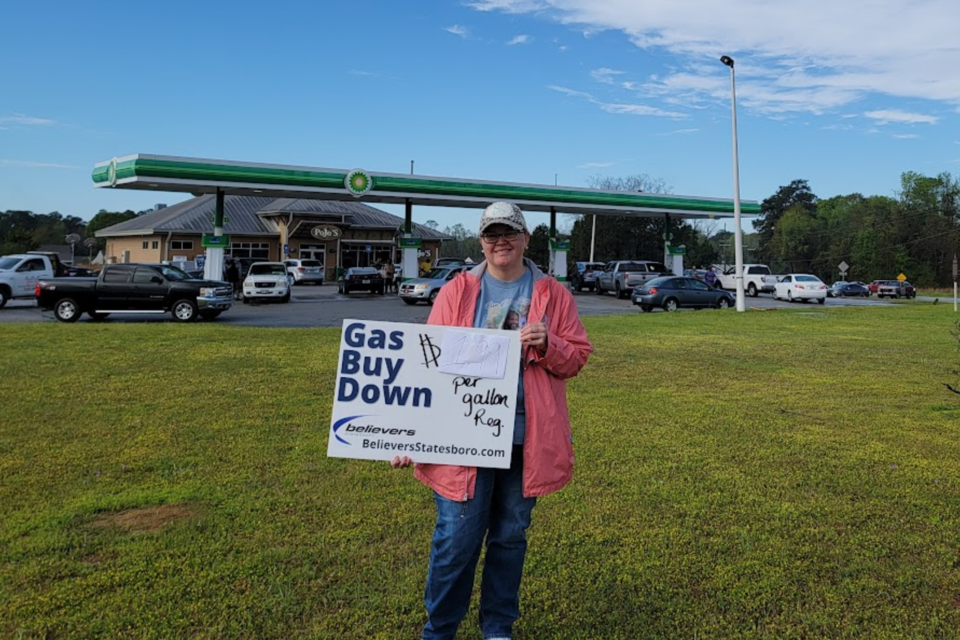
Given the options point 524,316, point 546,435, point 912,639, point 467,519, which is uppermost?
point 524,316

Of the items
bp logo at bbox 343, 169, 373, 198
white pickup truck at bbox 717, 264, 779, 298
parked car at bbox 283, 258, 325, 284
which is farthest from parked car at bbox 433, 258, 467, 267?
white pickup truck at bbox 717, 264, 779, 298

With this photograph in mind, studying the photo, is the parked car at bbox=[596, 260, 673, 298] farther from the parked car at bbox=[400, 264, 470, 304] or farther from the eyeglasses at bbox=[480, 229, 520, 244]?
the eyeglasses at bbox=[480, 229, 520, 244]

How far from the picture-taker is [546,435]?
9.66 ft

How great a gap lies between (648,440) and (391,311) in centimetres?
1844

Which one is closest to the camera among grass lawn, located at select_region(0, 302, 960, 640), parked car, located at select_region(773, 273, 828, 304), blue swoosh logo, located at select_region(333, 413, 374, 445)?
blue swoosh logo, located at select_region(333, 413, 374, 445)

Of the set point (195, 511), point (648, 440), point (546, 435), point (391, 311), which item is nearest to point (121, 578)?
→ point (195, 511)

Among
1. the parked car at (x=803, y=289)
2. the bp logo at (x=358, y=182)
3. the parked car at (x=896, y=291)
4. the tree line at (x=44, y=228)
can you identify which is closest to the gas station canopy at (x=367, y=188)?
the bp logo at (x=358, y=182)

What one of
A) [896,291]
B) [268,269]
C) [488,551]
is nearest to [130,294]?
[268,269]

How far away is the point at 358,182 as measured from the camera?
32906mm

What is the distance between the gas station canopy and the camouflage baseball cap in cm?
2946

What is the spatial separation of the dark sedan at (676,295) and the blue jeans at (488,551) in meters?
24.4

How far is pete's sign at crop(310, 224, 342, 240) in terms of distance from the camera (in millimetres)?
50406

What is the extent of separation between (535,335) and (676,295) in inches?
980

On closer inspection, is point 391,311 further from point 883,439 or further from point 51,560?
point 51,560
